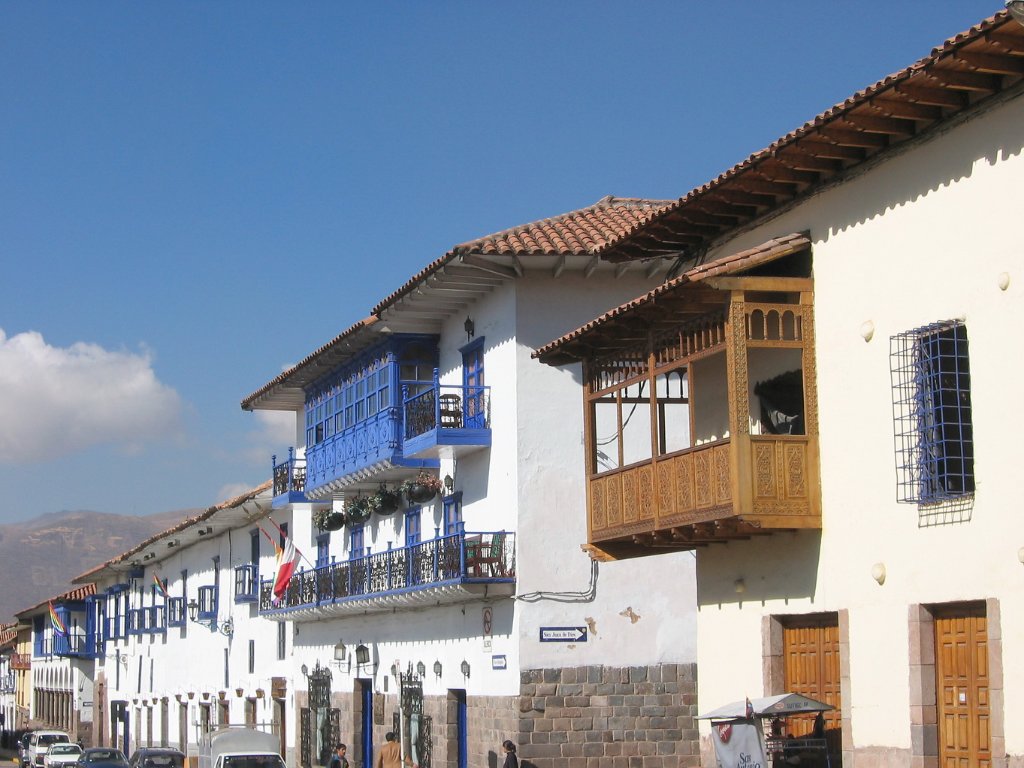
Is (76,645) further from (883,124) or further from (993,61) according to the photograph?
(993,61)

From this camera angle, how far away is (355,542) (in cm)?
3372

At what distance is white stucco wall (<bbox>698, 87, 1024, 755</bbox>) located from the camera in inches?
543

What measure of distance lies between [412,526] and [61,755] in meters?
13.6

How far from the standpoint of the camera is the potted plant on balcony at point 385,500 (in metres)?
30.0

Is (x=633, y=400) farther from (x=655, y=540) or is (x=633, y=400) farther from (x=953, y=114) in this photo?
(x=953, y=114)

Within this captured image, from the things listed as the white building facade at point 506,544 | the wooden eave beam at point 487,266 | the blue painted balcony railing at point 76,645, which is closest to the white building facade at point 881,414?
the white building facade at point 506,544

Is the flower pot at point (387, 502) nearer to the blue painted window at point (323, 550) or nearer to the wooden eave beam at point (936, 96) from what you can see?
the blue painted window at point (323, 550)

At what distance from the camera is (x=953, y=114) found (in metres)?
14.6

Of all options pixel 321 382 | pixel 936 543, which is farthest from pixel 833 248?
pixel 321 382

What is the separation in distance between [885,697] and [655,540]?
3.75 meters

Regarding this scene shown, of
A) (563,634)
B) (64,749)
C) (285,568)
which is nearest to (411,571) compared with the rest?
(563,634)

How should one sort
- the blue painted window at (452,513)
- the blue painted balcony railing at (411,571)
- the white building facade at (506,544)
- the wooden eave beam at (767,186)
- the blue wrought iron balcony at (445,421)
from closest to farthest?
the wooden eave beam at (767,186)
the white building facade at (506,544)
the blue painted balcony railing at (411,571)
the blue wrought iron balcony at (445,421)
the blue painted window at (452,513)

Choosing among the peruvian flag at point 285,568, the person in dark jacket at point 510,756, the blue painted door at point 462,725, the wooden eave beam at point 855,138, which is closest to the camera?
the wooden eave beam at point 855,138

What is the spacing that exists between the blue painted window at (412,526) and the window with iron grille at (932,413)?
617 inches
